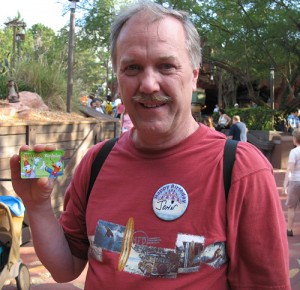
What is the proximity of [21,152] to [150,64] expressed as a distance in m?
0.56

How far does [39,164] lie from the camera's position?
1.55 metres

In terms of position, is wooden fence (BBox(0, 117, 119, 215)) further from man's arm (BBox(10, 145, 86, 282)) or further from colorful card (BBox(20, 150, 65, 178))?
colorful card (BBox(20, 150, 65, 178))

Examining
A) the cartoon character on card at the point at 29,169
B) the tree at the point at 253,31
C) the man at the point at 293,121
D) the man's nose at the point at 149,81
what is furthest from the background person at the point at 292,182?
the man at the point at 293,121

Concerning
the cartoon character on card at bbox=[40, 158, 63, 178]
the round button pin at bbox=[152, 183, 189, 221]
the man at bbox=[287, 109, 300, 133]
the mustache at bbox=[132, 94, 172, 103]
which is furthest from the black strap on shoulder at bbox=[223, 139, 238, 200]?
the man at bbox=[287, 109, 300, 133]

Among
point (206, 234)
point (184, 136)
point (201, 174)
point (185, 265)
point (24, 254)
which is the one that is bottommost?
point (24, 254)

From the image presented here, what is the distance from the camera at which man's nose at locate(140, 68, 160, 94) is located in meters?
1.46

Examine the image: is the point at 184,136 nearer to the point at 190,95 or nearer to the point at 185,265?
the point at 190,95

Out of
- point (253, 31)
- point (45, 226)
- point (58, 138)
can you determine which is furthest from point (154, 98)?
point (253, 31)

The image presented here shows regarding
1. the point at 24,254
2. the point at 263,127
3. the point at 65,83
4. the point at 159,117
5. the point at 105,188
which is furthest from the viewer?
the point at 263,127

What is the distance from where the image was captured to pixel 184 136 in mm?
1587

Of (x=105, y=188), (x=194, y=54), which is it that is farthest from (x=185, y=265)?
(x=194, y=54)

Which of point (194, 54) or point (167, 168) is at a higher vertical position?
point (194, 54)

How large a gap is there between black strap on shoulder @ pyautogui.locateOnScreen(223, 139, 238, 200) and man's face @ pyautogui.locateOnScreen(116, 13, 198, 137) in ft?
0.65

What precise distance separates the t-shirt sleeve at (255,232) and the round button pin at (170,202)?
0.51 ft
